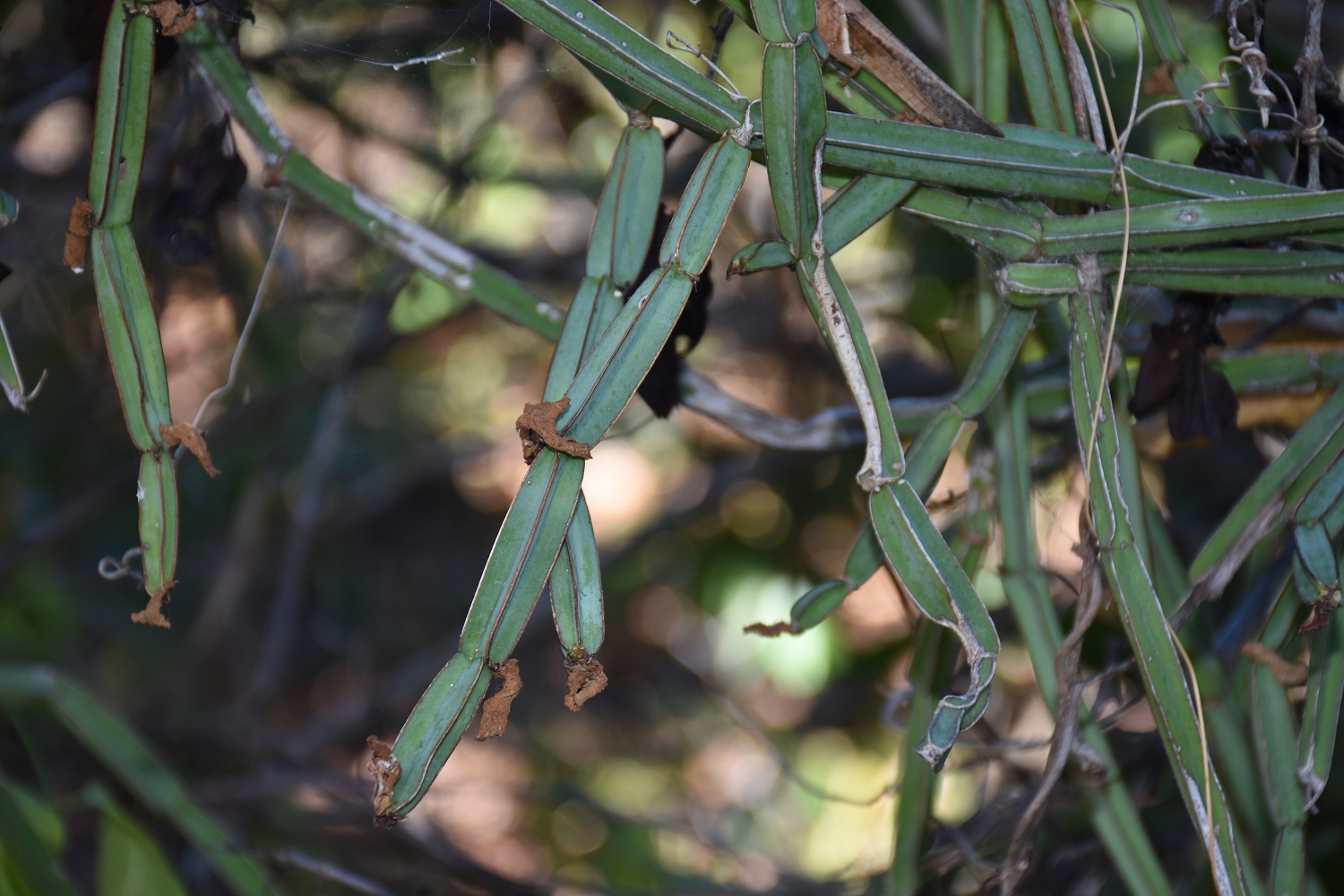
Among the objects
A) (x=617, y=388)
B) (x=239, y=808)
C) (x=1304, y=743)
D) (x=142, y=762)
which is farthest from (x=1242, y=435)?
(x=239, y=808)

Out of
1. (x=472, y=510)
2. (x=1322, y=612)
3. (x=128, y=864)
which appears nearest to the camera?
(x=1322, y=612)

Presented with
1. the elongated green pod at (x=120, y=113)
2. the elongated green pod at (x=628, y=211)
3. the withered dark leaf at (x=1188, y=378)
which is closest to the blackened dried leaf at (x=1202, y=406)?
the withered dark leaf at (x=1188, y=378)

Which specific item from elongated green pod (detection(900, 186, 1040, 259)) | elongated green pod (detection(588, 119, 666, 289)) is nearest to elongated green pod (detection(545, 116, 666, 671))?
elongated green pod (detection(588, 119, 666, 289))

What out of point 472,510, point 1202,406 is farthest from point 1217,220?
point 472,510

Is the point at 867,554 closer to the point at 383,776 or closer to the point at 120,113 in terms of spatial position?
the point at 383,776

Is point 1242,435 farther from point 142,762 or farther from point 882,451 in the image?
point 142,762

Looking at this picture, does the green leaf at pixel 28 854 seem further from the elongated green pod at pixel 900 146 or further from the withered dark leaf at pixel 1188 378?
the withered dark leaf at pixel 1188 378

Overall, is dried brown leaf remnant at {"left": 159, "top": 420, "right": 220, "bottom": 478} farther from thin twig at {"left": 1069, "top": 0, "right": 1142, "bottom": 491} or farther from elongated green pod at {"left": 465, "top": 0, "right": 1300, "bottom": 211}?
thin twig at {"left": 1069, "top": 0, "right": 1142, "bottom": 491}
